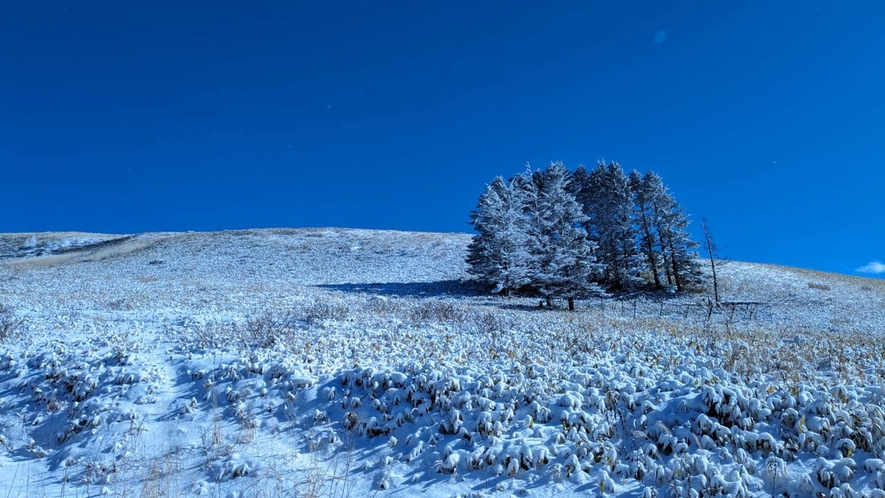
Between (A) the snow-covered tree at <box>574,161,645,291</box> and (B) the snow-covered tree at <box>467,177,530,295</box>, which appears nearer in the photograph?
(B) the snow-covered tree at <box>467,177,530,295</box>

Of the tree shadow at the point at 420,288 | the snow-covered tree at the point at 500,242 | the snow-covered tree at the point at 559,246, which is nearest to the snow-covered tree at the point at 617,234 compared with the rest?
the snow-covered tree at the point at 500,242

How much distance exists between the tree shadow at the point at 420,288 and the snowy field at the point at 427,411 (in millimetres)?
17703

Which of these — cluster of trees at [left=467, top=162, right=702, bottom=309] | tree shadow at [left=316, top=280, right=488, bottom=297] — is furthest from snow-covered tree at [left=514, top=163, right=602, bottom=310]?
tree shadow at [left=316, top=280, right=488, bottom=297]

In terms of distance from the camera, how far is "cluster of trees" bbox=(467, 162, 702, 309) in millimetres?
33094

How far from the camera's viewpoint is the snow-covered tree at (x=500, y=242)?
34.6m

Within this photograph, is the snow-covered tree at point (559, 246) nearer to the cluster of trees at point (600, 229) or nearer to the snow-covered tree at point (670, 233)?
the cluster of trees at point (600, 229)

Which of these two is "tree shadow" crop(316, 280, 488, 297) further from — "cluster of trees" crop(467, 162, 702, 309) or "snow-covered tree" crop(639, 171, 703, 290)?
"snow-covered tree" crop(639, 171, 703, 290)

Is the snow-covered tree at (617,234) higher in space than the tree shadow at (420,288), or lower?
higher

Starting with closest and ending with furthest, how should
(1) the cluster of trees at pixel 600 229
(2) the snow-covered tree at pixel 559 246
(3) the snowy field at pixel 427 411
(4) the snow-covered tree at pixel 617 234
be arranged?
(3) the snowy field at pixel 427 411 < (2) the snow-covered tree at pixel 559 246 < (1) the cluster of trees at pixel 600 229 < (4) the snow-covered tree at pixel 617 234

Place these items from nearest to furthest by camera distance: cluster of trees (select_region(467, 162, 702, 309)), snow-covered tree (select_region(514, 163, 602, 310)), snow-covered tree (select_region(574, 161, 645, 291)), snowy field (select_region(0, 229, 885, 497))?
1. snowy field (select_region(0, 229, 885, 497))
2. snow-covered tree (select_region(514, 163, 602, 310))
3. cluster of trees (select_region(467, 162, 702, 309))
4. snow-covered tree (select_region(574, 161, 645, 291))

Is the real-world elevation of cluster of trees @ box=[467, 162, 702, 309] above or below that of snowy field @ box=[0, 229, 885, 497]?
above

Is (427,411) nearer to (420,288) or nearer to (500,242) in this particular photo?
(500,242)

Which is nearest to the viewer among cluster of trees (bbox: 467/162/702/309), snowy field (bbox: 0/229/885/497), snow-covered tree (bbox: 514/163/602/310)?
snowy field (bbox: 0/229/885/497)

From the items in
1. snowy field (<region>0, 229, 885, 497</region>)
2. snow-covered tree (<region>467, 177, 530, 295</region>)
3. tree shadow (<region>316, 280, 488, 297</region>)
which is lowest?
snowy field (<region>0, 229, 885, 497</region>)
